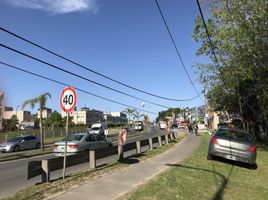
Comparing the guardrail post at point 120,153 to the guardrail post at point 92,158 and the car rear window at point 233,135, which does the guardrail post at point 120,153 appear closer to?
the guardrail post at point 92,158

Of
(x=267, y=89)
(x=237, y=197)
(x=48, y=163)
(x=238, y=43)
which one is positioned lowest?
(x=237, y=197)

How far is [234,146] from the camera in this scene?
14.0 m

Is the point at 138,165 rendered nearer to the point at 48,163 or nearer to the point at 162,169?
the point at 162,169

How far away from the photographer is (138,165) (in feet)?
39.7

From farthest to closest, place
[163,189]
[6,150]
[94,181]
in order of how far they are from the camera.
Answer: [6,150] → [94,181] → [163,189]

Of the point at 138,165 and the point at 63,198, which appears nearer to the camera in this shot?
the point at 63,198

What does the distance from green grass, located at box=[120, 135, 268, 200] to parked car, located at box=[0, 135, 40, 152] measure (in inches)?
771

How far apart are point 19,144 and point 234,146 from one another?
21.1 metres

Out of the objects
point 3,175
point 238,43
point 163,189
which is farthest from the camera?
point 238,43

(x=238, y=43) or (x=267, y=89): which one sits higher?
(x=238, y=43)

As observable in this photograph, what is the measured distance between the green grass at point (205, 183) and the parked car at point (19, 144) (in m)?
19.6

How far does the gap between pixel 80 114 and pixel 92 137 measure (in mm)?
144238

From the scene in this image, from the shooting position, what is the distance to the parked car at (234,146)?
13891mm

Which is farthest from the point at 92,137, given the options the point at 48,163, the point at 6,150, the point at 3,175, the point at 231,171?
the point at 6,150
